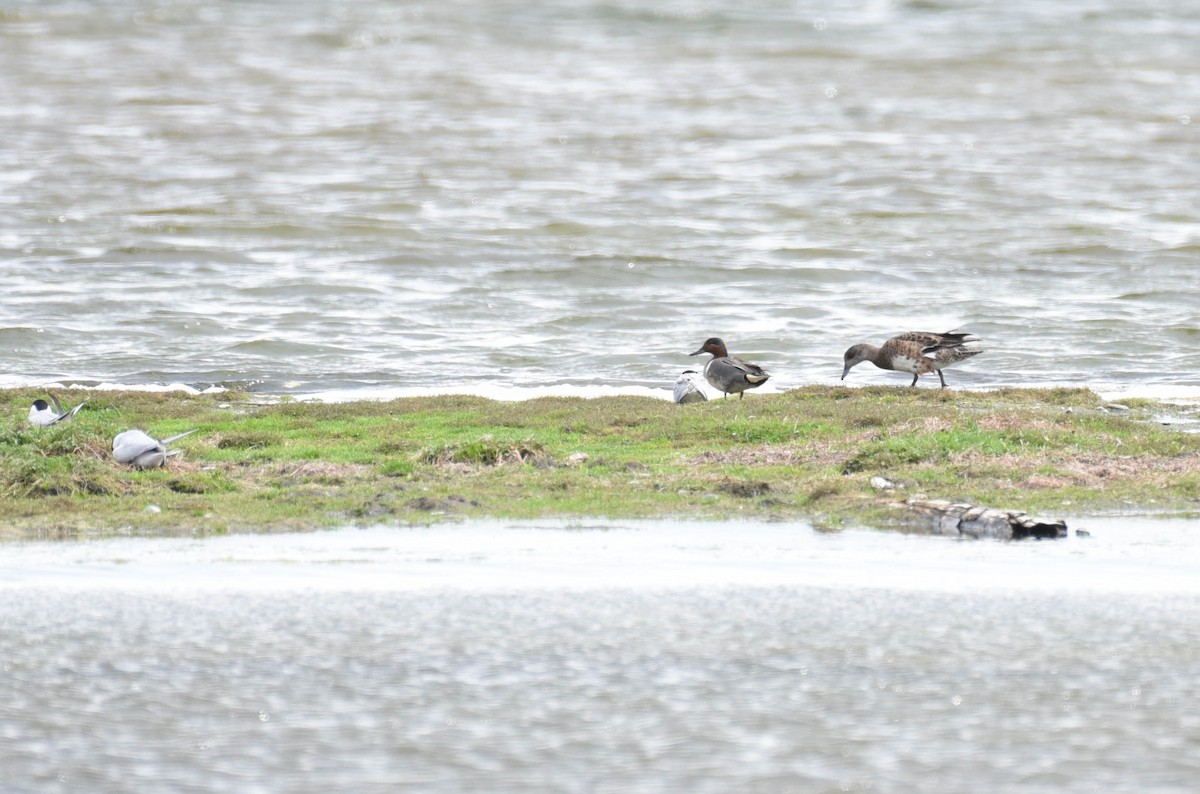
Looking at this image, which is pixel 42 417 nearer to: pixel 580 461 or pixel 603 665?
pixel 580 461

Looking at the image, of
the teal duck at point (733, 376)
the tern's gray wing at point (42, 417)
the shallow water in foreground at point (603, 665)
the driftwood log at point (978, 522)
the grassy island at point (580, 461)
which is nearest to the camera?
the shallow water in foreground at point (603, 665)

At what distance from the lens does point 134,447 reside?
37.7 ft

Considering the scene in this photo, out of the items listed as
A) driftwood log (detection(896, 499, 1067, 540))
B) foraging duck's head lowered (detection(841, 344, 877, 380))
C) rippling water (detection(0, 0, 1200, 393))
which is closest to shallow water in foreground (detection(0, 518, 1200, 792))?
driftwood log (detection(896, 499, 1067, 540))

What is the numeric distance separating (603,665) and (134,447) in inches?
230

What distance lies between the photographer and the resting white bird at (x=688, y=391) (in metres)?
16.0

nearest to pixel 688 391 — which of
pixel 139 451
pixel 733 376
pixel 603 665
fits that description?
pixel 733 376

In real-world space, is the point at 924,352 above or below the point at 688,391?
above

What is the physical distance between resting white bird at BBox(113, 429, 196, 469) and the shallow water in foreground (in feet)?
7.69

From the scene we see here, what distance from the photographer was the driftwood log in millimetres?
Result: 9273

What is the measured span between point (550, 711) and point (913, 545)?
138 inches

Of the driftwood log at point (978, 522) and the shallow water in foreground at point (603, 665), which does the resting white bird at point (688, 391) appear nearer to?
the driftwood log at point (978, 522)

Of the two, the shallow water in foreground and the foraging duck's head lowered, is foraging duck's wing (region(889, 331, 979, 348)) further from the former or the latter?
the shallow water in foreground

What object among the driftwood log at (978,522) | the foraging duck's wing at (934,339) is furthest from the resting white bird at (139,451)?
the foraging duck's wing at (934,339)

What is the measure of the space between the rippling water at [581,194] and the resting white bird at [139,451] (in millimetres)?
6740
